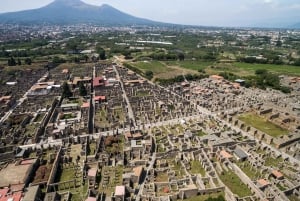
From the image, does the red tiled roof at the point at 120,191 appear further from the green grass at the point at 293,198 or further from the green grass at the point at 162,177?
the green grass at the point at 293,198

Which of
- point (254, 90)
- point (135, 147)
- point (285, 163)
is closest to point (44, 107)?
point (135, 147)

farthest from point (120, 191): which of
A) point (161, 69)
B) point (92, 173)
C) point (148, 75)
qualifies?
point (161, 69)

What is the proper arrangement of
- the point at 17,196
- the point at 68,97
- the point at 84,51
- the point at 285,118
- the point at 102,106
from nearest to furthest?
the point at 17,196 → the point at 285,118 → the point at 102,106 → the point at 68,97 → the point at 84,51

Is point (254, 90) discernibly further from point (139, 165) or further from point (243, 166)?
point (139, 165)

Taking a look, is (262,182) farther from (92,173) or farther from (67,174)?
(67,174)

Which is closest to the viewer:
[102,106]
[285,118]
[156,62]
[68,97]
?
[285,118]

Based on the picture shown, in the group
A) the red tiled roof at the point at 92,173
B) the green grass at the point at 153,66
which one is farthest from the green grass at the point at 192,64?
the red tiled roof at the point at 92,173

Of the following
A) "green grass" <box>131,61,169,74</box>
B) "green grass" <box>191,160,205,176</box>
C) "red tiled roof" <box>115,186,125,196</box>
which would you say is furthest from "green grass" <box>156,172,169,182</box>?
"green grass" <box>131,61,169,74</box>
